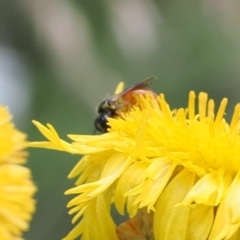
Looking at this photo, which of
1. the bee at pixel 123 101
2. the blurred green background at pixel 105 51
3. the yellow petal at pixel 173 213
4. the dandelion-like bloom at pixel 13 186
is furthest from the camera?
the blurred green background at pixel 105 51

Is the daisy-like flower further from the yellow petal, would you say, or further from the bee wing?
the bee wing

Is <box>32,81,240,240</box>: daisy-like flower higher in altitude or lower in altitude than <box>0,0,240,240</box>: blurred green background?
lower

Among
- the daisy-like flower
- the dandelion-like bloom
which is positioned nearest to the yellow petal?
the daisy-like flower

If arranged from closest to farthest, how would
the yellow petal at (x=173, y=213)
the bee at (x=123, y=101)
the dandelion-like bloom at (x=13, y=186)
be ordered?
the dandelion-like bloom at (x=13, y=186), the yellow petal at (x=173, y=213), the bee at (x=123, y=101)

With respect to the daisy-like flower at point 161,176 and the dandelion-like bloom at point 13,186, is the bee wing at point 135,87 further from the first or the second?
the dandelion-like bloom at point 13,186

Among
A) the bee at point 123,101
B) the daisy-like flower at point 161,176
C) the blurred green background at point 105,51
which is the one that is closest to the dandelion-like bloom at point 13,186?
the daisy-like flower at point 161,176

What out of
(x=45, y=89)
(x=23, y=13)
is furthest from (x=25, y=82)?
(x=23, y=13)

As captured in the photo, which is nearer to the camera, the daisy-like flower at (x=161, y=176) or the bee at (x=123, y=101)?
the daisy-like flower at (x=161, y=176)

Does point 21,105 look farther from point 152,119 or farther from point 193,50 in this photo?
point 152,119
